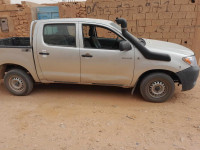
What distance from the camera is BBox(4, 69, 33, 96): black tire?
163 inches

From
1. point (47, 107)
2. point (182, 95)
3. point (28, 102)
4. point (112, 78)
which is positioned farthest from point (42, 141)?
point (182, 95)

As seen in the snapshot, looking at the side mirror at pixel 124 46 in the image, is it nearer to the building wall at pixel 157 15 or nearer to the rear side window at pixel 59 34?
the rear side window at pixel 59 34

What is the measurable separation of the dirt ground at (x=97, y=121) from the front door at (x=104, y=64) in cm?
56

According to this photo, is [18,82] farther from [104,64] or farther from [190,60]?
[190,60]

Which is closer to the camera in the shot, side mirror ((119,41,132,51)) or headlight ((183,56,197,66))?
side mirror ((119,41,132,51))

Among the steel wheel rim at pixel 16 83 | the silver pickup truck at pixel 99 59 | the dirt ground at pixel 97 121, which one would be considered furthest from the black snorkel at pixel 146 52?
the steel wheel rim at pixel 16 83

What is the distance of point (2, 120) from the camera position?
10.7 feet

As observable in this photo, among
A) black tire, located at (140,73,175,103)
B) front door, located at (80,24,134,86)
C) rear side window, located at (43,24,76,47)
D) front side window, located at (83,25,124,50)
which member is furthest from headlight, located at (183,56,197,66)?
rear side window, located at (43,24,76,47)

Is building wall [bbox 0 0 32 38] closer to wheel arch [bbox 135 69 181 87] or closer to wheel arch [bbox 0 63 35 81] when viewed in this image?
wheel arch [bbox 0 63 35 81]

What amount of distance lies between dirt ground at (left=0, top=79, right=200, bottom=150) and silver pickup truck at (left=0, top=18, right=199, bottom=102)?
0.46 metres

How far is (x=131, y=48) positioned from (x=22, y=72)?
2.77 m

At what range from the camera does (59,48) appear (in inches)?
146

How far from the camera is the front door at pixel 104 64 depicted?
3.55 meters

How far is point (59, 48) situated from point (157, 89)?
7.97 ft
